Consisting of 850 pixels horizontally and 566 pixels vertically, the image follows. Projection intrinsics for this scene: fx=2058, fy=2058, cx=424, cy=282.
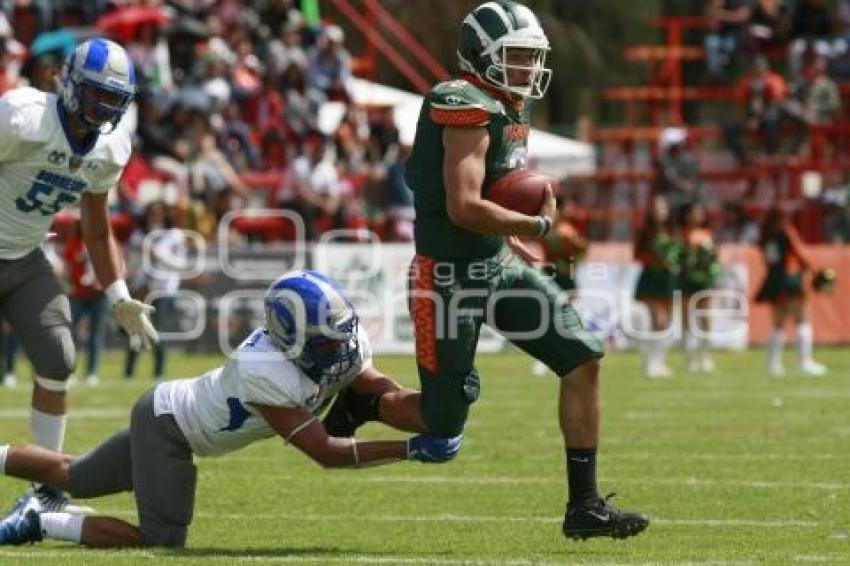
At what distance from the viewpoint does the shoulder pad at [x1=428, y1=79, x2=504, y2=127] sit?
21.6ft

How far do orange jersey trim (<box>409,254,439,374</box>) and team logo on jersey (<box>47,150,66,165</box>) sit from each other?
1.49m

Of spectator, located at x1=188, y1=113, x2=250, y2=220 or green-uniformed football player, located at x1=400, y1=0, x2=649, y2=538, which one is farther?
spectator, located at x1=188, y1=113, x2=250, y2=220

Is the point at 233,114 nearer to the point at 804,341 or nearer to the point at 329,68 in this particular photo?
the point at 329,68

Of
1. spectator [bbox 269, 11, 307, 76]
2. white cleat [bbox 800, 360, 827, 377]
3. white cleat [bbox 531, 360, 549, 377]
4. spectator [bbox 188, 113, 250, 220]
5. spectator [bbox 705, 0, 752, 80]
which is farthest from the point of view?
spectator [bbox 705, 0, 752, 80]

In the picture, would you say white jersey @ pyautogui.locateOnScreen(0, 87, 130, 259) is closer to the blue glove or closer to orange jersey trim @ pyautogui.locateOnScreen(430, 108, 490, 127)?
orange jersey trim @ pyautogui.locateOnScreen(430, 108, 490, 127)

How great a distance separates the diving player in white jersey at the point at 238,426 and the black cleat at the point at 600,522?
1.89 feet

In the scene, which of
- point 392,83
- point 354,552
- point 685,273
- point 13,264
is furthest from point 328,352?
point 392,83

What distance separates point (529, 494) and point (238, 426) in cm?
211

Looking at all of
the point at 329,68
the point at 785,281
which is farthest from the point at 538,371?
the point at 329,68

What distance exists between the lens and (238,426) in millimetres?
6621

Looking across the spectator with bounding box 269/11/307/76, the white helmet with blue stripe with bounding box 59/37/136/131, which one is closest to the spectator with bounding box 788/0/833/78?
the spectator with bounding box 269/11/307/76

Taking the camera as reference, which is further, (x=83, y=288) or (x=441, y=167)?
(x=83, y=288)

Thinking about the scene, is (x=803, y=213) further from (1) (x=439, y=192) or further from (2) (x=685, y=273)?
(1) (x=439, y=192)

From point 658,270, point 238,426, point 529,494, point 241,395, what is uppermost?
point 241,395
